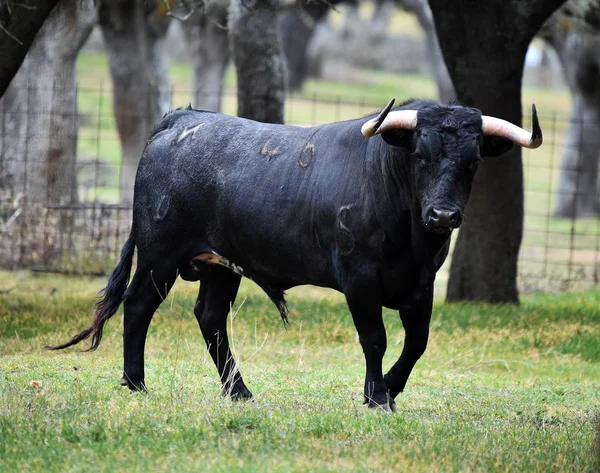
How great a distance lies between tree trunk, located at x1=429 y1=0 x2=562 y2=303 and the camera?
40.6 feet

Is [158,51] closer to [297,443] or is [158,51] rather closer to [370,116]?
[370,116]

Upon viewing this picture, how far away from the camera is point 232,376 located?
7.66 meters

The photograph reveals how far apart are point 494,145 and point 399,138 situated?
2.20 feet

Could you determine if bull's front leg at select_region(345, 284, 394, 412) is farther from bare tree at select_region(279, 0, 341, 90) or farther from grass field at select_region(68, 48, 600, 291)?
bare tree at select_region(279, 0, 341, 90)

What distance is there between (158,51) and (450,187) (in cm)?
1859

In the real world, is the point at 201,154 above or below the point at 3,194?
above

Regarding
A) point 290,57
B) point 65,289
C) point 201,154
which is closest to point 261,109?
point 65,289

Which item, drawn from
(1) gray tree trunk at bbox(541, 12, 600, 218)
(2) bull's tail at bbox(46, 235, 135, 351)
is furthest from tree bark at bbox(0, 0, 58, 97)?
(1) gray tree trunk at bbox(541, 12, 600, 218)

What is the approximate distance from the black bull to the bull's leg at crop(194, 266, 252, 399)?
0.04 ft

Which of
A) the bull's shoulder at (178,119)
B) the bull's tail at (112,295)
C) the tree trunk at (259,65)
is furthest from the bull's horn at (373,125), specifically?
the tree trunk at (259,65)

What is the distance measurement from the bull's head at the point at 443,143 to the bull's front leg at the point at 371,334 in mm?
722

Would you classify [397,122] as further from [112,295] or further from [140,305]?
[112,295]

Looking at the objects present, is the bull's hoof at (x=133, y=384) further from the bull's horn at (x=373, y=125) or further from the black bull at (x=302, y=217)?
the bull's horn at (x=373, y=125)

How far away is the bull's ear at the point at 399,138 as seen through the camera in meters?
7.17
